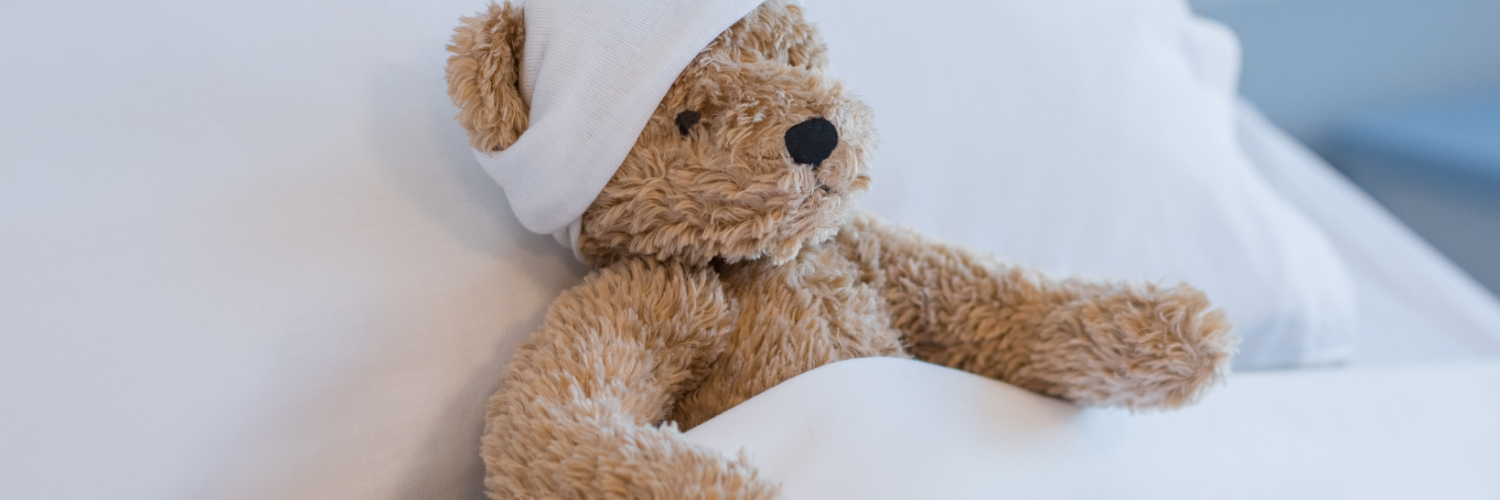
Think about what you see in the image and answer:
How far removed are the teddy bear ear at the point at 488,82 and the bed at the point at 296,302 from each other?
9cm

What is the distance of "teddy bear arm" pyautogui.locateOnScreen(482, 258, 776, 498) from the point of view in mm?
293

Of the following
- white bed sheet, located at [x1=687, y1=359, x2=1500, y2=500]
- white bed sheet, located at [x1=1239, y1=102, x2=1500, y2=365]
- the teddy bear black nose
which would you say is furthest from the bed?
white bed sheet, located at [x1=1239, y1=102, x2=1500, y2=365]

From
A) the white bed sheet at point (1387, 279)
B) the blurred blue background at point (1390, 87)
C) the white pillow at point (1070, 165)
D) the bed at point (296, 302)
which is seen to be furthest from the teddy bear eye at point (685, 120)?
the blurred blue background at point (1390, 87)

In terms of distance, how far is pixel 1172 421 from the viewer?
0.53 m

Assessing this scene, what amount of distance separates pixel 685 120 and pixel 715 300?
95 mm

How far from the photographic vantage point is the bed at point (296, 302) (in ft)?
1.07

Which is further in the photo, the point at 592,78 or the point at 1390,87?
the point at 1390,87

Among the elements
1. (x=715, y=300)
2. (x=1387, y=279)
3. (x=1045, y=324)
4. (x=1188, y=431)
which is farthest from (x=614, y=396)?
(x=1387, y=279)

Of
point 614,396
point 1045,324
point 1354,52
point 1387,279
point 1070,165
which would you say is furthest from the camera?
point 1354,52

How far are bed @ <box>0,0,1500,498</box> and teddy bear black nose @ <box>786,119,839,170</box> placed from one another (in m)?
0.12

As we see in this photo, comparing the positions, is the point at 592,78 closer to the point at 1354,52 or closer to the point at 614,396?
the point at 614,396

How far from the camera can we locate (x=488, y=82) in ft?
1.16

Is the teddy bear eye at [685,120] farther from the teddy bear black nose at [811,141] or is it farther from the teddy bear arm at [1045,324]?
the teddy bear arm at [1045,324]

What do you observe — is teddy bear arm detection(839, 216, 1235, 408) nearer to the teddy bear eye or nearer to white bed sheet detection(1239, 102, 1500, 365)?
the teddy bear eye
